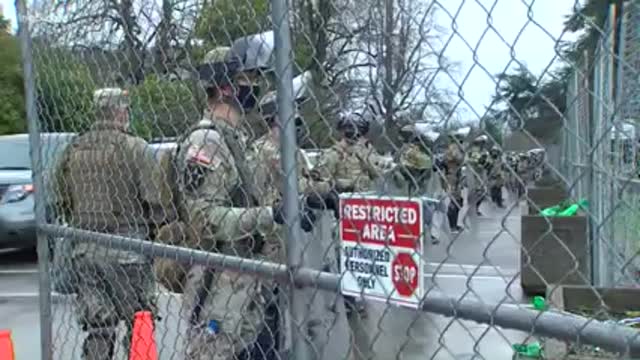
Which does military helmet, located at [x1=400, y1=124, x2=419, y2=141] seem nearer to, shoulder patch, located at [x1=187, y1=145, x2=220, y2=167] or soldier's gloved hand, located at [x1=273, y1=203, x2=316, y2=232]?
soldier's gloved hand, located at [x1=273, y1=203, x2=316, y2=232]

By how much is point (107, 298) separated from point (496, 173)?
115 inches

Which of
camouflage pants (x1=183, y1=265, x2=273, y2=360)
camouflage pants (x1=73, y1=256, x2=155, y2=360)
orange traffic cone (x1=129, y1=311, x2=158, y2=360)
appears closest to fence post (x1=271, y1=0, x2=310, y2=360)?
camouflage pants (x1=183, y1=265, x2=273, y2=360)

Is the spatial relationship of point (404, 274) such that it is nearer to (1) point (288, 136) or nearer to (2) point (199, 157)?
(1) point (288, 136)

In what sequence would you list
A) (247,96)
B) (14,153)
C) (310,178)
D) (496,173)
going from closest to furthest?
1. (496,173)
2. (310,178)
3. (247,96)
4. (14,153)

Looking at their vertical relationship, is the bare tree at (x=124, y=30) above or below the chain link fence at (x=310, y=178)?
above

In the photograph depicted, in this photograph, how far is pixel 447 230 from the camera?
79.3 inches

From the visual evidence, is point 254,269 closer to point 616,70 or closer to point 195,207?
point 195,207

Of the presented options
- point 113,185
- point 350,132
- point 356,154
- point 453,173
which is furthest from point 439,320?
point 113,185

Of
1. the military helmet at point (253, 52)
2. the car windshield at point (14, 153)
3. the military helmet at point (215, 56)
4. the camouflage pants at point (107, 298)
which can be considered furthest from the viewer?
the car windshield at point (14, 153)

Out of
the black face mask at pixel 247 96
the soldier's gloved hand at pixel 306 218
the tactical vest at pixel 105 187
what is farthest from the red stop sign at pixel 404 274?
the tactical vest at pixel 105 187

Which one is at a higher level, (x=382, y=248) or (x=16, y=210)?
(x=382, y=248)

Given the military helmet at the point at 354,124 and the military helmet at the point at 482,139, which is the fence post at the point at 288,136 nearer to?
the military helmet at the point at 354,124

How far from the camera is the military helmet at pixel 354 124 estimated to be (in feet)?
6.40

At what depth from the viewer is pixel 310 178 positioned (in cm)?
267
